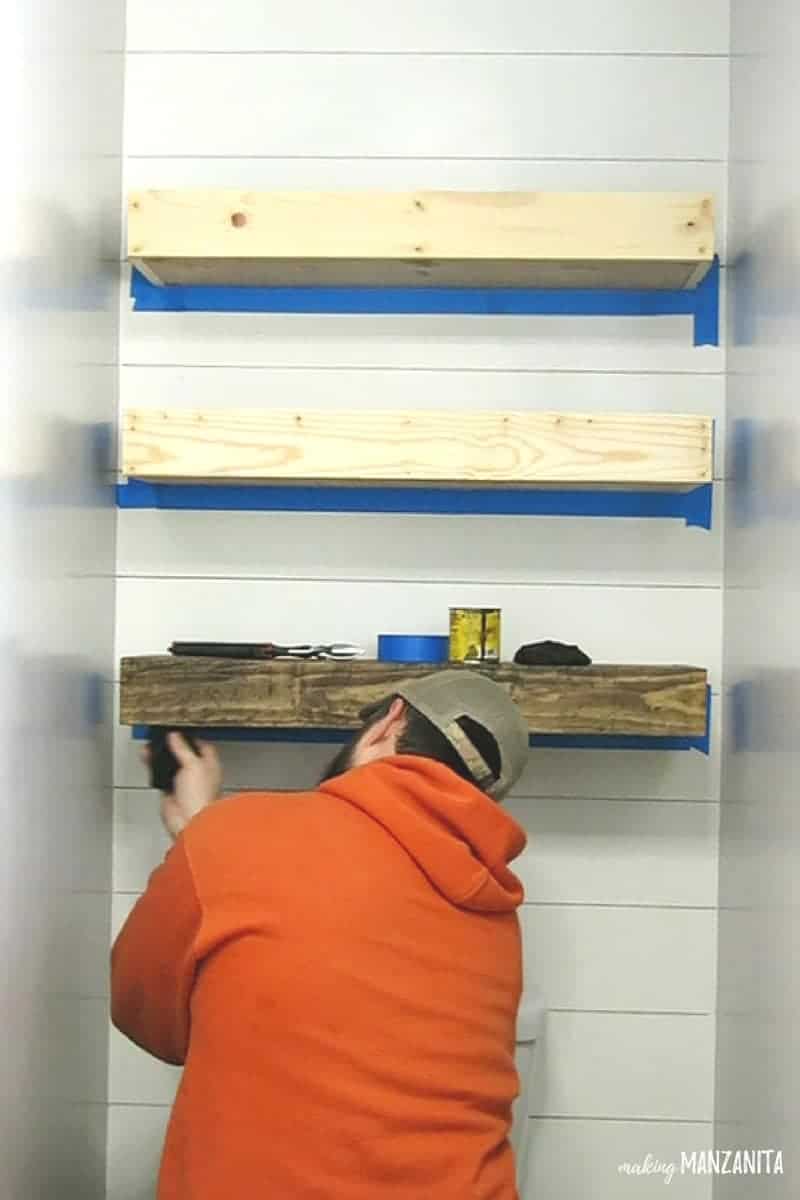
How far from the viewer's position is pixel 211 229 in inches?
77.9

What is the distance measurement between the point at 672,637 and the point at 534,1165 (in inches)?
32.2

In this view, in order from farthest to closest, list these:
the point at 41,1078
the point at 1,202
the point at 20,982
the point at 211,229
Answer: the point at 211,229 < the point at 41,1078 < the point at 20,982 < the point at 1,202

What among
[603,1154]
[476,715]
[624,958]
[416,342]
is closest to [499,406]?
[416,342]

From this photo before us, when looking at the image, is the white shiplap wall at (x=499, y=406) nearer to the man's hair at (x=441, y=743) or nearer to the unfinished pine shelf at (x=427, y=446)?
the unfinished pine shelf at (x=427, y=446)

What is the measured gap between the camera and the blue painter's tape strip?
2158 millimetres

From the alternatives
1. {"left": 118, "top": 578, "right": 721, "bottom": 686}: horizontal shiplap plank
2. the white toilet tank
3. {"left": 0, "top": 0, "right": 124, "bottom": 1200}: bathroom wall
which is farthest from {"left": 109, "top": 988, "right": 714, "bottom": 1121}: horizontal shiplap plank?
{"left": 118, "top": 578, "right": 721, "bottom": 686}: horizontal shiplap plank

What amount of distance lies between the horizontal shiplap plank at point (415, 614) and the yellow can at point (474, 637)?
0.50 feet

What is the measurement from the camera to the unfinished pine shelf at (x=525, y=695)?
1967mm

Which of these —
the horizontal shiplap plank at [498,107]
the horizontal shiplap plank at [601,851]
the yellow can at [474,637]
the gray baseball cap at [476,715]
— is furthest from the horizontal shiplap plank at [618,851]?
the horizontal shiplap plank at [498,107]

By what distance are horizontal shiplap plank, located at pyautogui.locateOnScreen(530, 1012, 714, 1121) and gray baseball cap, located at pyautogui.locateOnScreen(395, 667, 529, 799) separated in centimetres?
58

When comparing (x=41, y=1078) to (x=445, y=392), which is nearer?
(x=41, y=1078)

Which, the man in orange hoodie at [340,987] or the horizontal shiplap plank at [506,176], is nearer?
the man in orange hoodie at [340,987]

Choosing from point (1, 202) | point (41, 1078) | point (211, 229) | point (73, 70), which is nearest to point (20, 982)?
point (41, 1078)

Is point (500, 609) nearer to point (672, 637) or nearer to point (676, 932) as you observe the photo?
point (672, 637)
